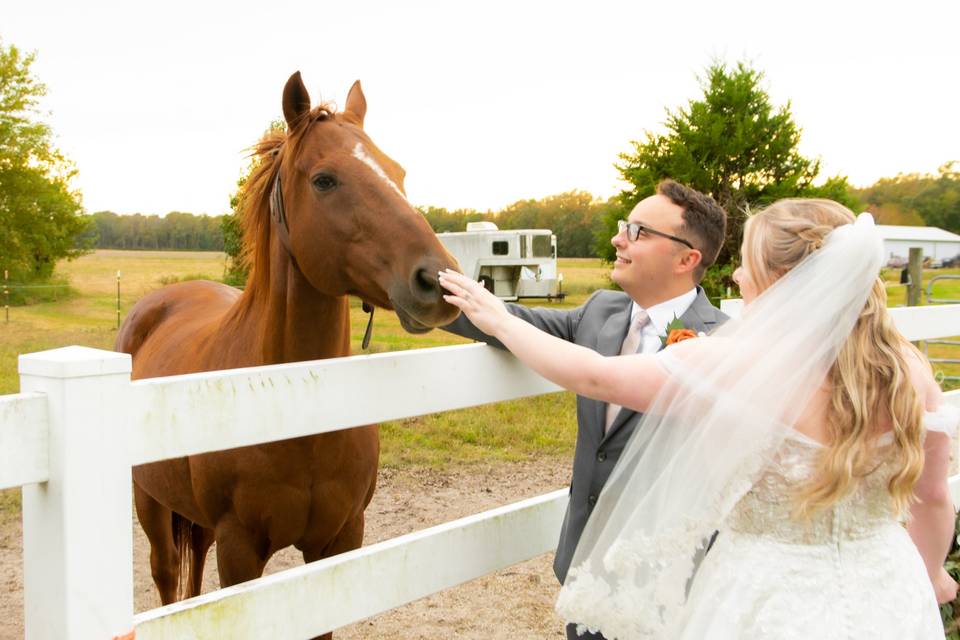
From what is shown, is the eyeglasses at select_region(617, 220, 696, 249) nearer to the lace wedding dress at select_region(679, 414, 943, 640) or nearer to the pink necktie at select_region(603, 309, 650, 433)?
the pink necktie at select_region(603, 309, 650, 433)

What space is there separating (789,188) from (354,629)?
48.1 feet

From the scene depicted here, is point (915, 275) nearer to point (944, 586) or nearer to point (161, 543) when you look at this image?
point (944, 586)

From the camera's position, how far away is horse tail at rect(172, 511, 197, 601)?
14.0 ft

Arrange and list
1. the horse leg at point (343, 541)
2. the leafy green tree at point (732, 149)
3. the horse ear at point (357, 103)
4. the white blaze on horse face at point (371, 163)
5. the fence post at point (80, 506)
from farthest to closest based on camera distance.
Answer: the leafy green tree at point (732, 149) < the horse ear at point (357, 103) < the horse leg at point (343, 541) < the white blaze on horse face at point (371, 163) < the fence post at point (80, 506)

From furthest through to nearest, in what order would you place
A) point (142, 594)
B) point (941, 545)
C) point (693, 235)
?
point (142, 594)
point (693, 235)
point (941, 545)

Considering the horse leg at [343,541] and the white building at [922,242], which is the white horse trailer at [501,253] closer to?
the horse leg at [343,541]

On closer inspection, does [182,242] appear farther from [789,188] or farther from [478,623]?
[478,623]

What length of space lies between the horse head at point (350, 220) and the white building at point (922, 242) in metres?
64.3

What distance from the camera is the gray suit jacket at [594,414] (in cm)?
223

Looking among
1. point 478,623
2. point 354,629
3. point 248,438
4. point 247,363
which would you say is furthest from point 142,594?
point 248,438

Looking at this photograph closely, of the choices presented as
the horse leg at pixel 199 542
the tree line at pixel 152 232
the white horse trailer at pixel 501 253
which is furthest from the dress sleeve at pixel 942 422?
the tree line at pixel 152 232

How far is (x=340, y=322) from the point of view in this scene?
9.29ft

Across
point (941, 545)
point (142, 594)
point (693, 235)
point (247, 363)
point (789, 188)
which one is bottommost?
point (142, 594)

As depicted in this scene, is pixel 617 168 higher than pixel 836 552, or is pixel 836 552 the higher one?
pixel 617 168
